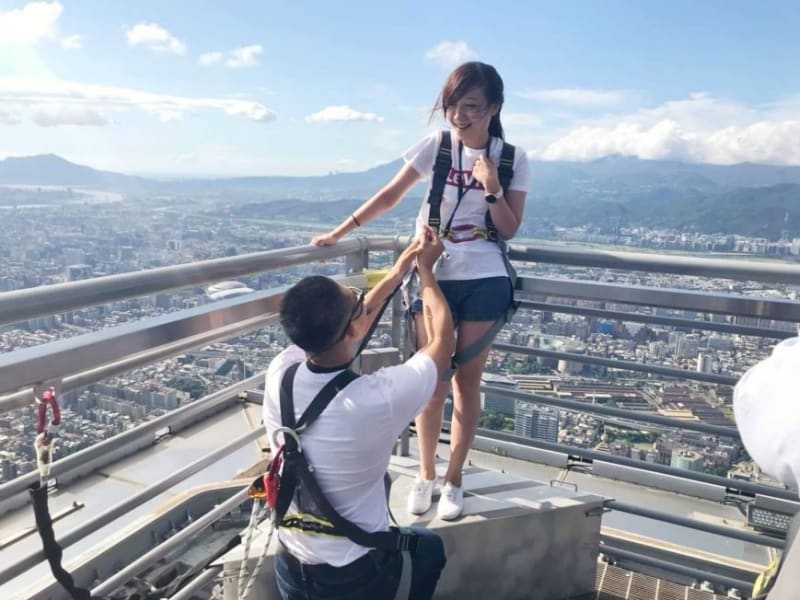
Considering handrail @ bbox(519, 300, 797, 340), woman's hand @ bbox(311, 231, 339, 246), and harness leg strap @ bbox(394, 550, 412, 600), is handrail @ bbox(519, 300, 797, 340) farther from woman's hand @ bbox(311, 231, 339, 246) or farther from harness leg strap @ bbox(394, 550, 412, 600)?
harness leg strap @ bbox(394, 550, 412, 600)

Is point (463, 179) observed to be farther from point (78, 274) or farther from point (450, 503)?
point (78, 274)

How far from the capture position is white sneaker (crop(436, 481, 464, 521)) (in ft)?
7.67

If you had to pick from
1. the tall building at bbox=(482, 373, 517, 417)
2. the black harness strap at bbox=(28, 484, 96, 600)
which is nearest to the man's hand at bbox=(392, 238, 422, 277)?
the tall building at bbox=(482, 373, 517, 417)

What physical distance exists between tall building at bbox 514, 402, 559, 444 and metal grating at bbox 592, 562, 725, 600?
589mm

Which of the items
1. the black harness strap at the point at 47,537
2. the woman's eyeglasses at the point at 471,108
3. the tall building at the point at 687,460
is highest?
the woman's eyeglasses at the point at 471,108

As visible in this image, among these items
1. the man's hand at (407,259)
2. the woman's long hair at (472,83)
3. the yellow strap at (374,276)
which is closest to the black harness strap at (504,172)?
the woman's long hair at (472,83)

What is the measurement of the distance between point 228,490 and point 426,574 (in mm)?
1309

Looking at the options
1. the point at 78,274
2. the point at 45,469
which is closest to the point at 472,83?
the point at 45,469

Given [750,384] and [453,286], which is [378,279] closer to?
[453,286]

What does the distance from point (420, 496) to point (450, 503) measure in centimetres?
12

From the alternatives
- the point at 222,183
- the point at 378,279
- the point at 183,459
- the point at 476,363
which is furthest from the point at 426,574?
the point at 222,183

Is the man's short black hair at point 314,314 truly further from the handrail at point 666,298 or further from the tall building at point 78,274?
the handrail at point 666,298

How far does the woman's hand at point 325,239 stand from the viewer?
2.61 metres

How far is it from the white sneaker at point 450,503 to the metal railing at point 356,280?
0.55m
